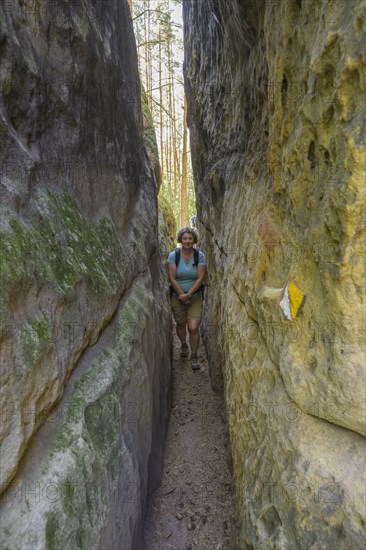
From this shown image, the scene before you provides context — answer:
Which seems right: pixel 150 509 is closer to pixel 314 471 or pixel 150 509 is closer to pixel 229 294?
pixel 314 471

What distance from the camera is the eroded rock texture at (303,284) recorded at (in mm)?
1873

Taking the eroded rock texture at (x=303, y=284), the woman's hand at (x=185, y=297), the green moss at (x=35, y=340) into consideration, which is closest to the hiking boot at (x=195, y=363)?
the woman's hand at (x=185, y=297)

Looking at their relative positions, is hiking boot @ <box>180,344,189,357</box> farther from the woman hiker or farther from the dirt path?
the dirt path

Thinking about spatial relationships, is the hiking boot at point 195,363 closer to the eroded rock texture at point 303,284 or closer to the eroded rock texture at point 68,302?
the eroded rock texture at point 68,302

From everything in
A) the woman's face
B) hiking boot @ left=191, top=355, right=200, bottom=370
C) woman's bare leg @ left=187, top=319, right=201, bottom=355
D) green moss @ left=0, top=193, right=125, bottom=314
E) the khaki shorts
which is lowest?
hiking boot @ left=191, top=355, right=200, bottom=370

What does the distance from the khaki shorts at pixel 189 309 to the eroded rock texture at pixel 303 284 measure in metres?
2.34

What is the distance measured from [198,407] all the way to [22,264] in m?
4.19

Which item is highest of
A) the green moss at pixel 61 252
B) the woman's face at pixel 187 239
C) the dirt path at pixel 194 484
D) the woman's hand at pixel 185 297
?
the woman's face at pixel 187 239

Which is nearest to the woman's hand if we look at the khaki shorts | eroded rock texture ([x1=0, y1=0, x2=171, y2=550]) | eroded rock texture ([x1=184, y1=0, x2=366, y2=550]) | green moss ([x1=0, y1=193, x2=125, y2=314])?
the khaki shorts

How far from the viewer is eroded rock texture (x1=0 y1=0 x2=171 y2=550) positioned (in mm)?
1890

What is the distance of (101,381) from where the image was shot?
8.78 ft

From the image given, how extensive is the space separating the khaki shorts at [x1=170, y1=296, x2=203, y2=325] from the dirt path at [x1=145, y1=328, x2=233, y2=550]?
139 cm

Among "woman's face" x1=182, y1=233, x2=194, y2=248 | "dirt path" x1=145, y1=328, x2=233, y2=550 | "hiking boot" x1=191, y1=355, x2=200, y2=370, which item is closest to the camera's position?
"dirt path" x1=145, y1=328, x2=233, y2=550

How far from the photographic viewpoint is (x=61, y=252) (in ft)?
8.21
